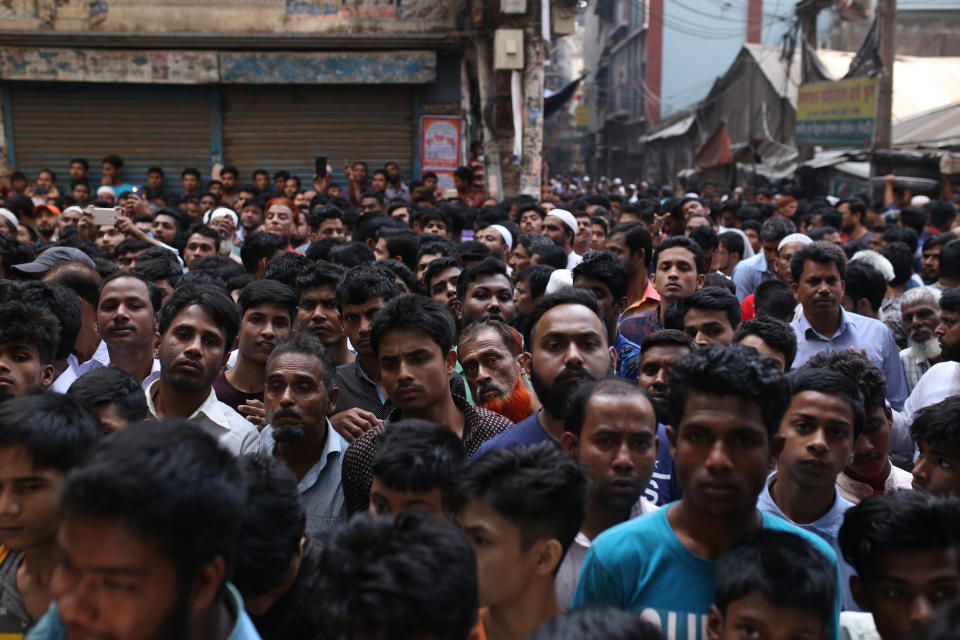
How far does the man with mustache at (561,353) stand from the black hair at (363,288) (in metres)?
0.94

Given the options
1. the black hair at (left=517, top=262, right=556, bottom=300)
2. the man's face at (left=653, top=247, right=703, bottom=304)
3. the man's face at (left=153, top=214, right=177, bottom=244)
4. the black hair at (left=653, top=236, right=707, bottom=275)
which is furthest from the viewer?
the man's face at (left=153, top=214, right=177, bottom=244)

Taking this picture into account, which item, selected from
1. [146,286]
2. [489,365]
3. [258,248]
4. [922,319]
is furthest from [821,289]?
[258,248]

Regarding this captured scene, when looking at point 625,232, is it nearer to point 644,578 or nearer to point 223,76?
point 644,578

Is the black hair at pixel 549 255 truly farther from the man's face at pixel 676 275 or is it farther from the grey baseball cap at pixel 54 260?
the grey baseball cap at pixel 54 260

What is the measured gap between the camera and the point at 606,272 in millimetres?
5098


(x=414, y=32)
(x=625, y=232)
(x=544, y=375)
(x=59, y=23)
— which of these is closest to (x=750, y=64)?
(x=414, y=32)

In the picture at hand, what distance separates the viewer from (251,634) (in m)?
1.89

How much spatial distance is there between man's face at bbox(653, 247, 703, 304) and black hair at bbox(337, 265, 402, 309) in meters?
1.99

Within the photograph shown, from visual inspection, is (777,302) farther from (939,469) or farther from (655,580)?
(655,580)

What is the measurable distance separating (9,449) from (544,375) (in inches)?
77.4

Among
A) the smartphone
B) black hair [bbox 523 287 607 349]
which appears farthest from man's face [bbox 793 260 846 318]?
the smartphone

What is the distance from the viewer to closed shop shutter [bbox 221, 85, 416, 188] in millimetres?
15211

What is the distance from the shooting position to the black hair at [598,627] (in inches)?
71.1

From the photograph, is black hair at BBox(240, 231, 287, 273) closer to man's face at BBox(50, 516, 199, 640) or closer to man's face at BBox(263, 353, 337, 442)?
man's face at BBox(263, 353, 337, 442)
